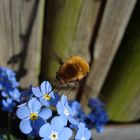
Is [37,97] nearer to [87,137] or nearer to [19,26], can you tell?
[87,137]

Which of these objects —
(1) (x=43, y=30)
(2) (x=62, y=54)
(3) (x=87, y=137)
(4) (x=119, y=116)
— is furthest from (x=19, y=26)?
(4) (x=119, y=116)

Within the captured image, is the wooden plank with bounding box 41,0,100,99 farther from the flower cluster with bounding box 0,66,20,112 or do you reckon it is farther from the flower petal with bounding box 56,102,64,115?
the flower petal with bounding box 56,102,64,115

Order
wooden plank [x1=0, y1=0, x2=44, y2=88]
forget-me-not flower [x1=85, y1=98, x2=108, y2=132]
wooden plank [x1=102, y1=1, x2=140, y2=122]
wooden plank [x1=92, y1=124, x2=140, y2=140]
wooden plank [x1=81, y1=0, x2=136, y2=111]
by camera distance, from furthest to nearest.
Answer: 1. wooden plank [x1=92, y1=124, x2=140, y2=140]
2. forget-me-not flower [x1=85, y1=98, x2=108, y2=132]
3. wooden plank [x1=102, y1=1, x2=140, y2=122]
4. wooden plank [x1=81, y1=0, x2=136, y2=111]
5. wooden plank [x1=0, y1=0, x2=44, y2=88]

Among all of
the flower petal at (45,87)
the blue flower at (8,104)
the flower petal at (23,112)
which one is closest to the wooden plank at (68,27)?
the blue flower at (8,104)

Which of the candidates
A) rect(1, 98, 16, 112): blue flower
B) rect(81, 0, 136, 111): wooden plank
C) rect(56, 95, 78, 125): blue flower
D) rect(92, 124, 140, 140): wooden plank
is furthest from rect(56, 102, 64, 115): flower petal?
rect(92, 124, 140, 140): wooden plank

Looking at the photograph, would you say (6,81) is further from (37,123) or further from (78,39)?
(37,123)
